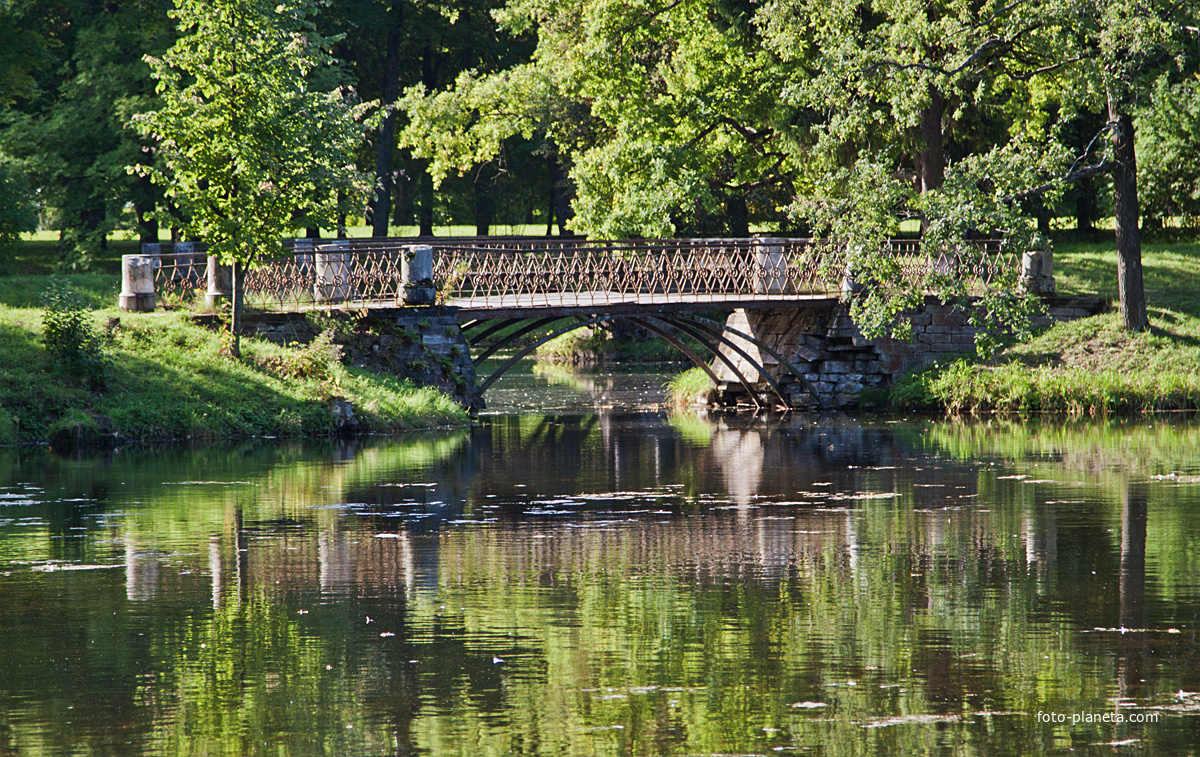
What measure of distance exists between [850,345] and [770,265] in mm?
2506

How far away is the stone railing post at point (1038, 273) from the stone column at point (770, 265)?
5.53m

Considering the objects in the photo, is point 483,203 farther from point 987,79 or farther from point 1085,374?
point 1085,374

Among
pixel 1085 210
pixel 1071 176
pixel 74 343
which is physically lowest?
pixel 74 343

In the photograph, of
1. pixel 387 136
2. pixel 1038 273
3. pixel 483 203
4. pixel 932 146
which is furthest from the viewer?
pixel 483 203

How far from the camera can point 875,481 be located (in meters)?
18.1

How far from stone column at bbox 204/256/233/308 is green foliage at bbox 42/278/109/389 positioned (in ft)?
9.59

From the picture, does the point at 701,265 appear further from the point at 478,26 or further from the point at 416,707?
the point at 478,26

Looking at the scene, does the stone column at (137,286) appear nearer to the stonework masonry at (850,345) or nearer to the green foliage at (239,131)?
the green foliage at (239,131)

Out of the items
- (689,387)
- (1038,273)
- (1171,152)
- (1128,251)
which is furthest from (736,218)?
(1128,251)

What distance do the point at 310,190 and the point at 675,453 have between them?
8.82 m

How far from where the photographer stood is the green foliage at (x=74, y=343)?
2339cm

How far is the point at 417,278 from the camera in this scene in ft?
87.5

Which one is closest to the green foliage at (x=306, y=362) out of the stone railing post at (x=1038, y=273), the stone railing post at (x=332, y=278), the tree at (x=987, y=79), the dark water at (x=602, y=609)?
the stone railing post at (x=332, y=278)

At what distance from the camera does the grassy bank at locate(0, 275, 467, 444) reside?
22969 mm
